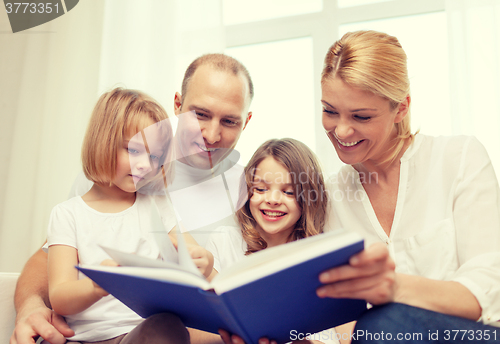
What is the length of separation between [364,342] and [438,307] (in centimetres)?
17

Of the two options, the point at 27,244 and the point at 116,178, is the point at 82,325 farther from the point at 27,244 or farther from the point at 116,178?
the point at 27,244

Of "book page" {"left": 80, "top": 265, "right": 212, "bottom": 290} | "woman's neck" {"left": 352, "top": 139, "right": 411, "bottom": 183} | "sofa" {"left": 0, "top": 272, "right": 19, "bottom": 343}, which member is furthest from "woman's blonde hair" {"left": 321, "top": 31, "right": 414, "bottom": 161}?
"sofa" {"left": 0, "top": 272, "right": 19, "bottom": 343}

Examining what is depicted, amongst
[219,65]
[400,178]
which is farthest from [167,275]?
[219,65]

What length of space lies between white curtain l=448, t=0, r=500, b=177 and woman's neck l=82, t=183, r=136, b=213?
138 cm

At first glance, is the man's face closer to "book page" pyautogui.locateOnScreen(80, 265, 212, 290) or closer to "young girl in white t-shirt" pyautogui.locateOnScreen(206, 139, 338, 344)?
"young girl in white t-shirt" pyautogui.locateOnScreen(206, 139, 338, 344)

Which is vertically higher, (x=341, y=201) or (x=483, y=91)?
(x=483, y=91)

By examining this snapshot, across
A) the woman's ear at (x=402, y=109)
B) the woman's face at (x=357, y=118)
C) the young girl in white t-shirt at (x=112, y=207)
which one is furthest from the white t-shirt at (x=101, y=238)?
the woman's ear at (x=402, y=109)

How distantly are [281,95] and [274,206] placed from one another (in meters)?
0.92

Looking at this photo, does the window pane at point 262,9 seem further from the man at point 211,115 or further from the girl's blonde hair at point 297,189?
the girl's blonde hair at point 297,189

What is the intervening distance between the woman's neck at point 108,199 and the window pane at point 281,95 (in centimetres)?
86

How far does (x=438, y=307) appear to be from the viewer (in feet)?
2.28

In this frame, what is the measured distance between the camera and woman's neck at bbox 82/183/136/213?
3.59 ft

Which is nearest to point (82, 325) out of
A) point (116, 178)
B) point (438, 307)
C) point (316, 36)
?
point (116, 178)

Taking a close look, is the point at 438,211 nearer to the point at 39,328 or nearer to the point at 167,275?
the point at 167,275
